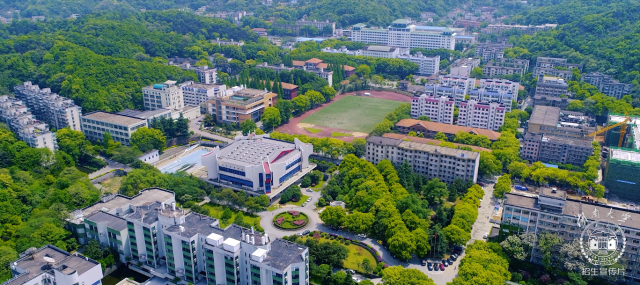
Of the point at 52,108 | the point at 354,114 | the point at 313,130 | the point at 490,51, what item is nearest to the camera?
the point at 52,108

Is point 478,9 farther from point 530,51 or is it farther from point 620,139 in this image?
point 620,139

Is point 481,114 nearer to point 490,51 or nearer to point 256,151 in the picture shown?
point 256,151

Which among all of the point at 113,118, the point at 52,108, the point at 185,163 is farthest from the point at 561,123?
the point at 52,108

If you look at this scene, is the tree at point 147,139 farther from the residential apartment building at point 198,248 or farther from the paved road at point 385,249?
the paved road at point 385,249

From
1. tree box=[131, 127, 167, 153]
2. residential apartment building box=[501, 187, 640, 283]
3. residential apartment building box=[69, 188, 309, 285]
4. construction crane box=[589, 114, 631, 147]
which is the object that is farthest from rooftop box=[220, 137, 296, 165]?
construction crane box=[589, 114, 631, 147]

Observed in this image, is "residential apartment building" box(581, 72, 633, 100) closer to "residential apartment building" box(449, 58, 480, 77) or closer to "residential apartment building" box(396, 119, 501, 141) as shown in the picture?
"residential apartment building" box(449, 58, 480, 77)
